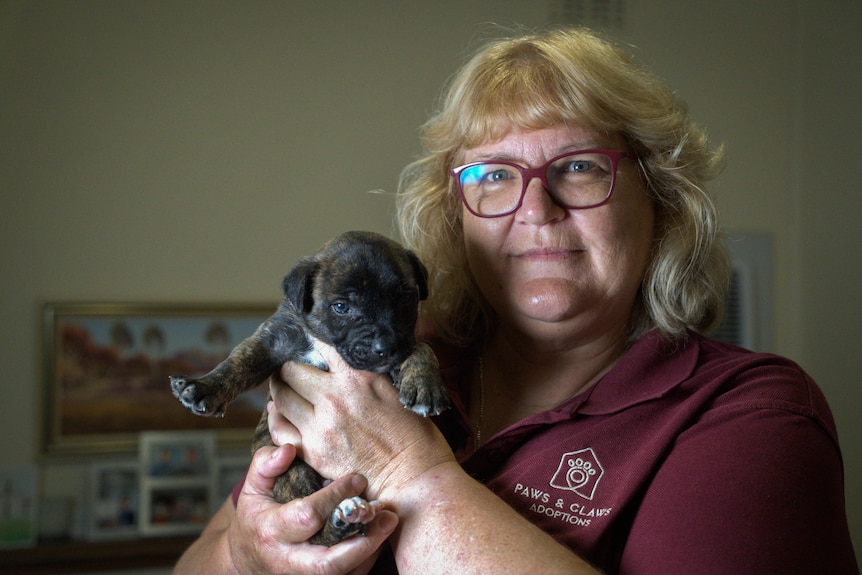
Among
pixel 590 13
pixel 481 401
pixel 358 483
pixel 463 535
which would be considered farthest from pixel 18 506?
pixel 590 13

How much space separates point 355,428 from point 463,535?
32 centimetres

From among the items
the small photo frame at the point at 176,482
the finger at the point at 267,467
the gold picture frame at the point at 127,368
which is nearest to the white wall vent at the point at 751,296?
the gold picture frame at the point at 127,368

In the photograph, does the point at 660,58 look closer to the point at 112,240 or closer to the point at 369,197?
the point at 369,197

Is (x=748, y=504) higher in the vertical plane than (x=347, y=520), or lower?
higher

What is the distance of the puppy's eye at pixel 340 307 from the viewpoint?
5.52 feet

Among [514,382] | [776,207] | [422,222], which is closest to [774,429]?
[514,382]

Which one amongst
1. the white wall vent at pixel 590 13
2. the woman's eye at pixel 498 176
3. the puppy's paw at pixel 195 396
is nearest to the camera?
the puppy's paw at pixel 195 396

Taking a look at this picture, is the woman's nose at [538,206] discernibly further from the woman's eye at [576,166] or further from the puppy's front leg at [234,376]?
the puppy's front leg at [234,376]

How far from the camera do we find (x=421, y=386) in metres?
1.55

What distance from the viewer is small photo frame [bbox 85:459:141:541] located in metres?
3.71

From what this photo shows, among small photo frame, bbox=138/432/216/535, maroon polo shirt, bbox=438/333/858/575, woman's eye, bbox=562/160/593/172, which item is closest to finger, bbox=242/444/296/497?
maroon polo shirt, bbox=438/333/858/575

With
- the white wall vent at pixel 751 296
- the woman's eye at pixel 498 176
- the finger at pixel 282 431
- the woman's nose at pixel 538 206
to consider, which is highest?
the woman's eye at pixel 498 176

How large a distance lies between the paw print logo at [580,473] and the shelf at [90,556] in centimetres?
274

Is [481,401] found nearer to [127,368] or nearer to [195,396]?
[195,396]
